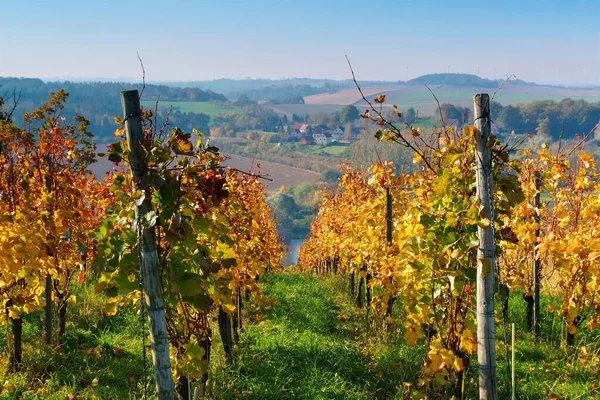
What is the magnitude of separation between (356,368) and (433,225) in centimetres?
284

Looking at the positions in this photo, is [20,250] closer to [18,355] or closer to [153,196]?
[18,355]

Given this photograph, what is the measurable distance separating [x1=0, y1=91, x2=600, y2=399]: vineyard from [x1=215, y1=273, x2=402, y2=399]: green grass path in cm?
3

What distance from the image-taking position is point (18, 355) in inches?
203

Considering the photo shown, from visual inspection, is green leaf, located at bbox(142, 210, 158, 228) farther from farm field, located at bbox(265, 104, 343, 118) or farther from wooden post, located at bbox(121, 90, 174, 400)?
farm field, located at bbox(265, 104, 343, 118)

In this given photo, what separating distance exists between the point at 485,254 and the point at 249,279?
10.5ft

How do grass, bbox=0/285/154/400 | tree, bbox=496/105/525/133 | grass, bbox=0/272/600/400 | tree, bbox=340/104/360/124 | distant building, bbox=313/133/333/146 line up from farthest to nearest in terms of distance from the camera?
1. tree, bbox=340/104/360/124
2. distant building, bbox=313/133/333/146
3. tree, bbox=496/105/525/133
4. grass, bbox=0/272/600/400
5. grass, bbox=0/285/154/400

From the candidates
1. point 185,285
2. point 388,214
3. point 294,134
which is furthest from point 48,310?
point 294,134

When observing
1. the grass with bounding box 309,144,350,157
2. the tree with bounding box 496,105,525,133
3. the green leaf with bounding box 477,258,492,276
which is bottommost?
the grass with bounding box 309,144,350,157

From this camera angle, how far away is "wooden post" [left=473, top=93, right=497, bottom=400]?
9.77 ft

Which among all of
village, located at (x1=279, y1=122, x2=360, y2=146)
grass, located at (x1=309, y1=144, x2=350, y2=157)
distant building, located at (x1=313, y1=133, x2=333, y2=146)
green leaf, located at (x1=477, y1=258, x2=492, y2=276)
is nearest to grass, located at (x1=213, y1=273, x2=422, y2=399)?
green leaf, located at (x1=477, y1=258, x2=492, y2=276)

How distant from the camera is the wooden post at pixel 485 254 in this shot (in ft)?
9.77

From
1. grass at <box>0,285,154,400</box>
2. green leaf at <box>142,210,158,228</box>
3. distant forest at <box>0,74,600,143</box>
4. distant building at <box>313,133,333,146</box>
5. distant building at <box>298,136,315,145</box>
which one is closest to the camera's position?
green leaf at <box>142,210,158,228</box>

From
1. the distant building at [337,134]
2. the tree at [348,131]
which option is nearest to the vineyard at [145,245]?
the tree at [348,131]

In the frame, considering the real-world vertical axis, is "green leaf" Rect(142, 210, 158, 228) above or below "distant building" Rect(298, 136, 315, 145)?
above
